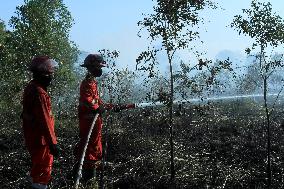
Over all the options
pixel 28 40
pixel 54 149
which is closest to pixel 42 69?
pixel 54 149

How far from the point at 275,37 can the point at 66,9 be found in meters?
23.8

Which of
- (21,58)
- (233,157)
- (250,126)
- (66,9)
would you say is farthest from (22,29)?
(233,157)

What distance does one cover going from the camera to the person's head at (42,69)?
4445 millimetres

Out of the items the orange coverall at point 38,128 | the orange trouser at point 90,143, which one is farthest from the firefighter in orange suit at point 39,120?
the orange trouser at point 90,143

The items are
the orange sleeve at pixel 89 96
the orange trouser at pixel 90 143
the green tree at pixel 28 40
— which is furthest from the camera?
the green tree at pixel 28 40

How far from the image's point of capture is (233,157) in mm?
10578

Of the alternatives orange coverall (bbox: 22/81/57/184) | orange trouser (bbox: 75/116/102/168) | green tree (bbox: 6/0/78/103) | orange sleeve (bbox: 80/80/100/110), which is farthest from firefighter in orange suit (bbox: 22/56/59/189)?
green tree (bbox: 6/0/78/103)

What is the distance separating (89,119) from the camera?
6484mm

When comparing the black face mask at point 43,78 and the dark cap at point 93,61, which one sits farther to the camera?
the dark cap at point 93,61

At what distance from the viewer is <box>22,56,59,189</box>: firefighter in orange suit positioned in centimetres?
429

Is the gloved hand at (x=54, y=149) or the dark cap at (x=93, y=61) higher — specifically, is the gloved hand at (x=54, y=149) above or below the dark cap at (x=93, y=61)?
below

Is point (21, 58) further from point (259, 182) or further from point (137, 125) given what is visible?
point (259, 182)

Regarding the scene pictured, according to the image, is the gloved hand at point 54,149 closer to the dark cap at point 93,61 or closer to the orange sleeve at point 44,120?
the orange sleeve at point 44,120

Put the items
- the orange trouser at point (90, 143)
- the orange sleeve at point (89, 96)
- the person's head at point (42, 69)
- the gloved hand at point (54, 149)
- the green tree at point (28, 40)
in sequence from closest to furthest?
the gloved hand at point (54, 149), the person's head at point (42, 69), the orange sleeve at point (89, 96), the orange trouser at point (90, 143), the green tree at point (28, 40)
